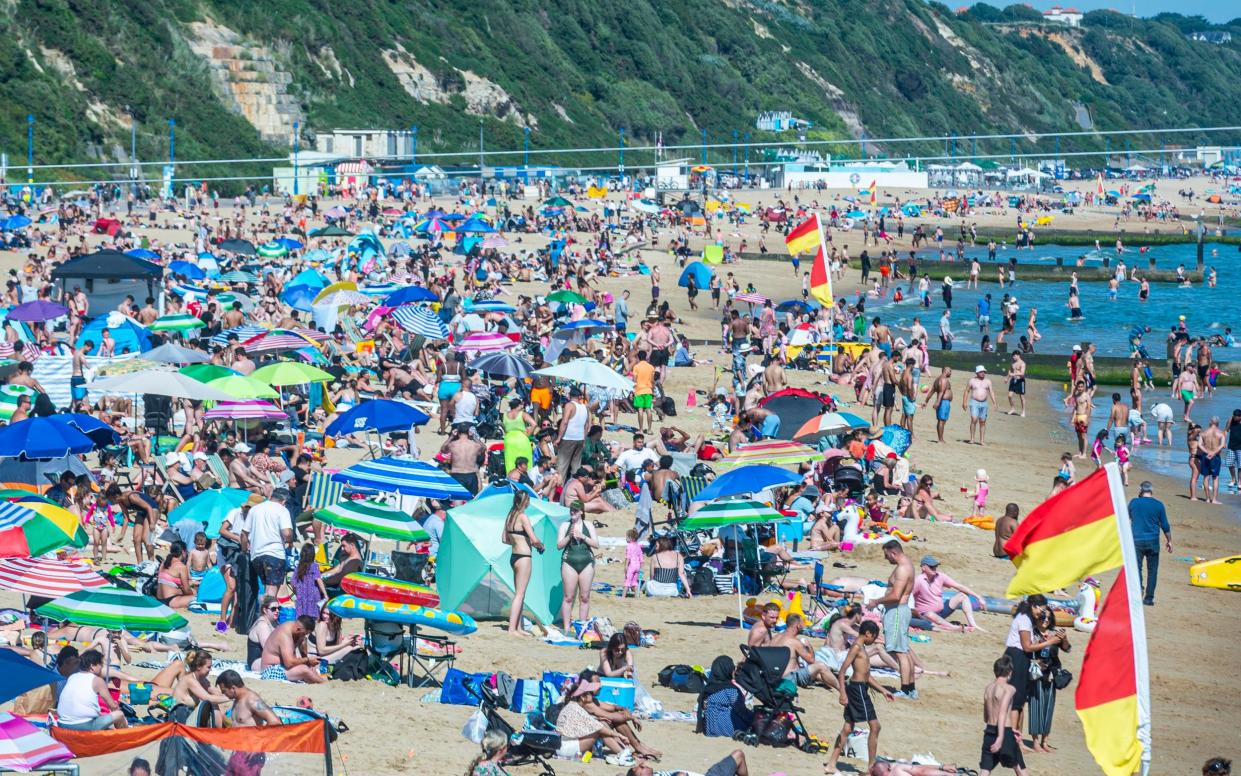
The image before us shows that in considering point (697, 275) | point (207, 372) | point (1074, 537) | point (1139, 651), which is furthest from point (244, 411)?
point (697, 275)

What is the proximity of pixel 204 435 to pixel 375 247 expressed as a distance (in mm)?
19790

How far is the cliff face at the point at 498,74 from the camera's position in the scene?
2406 inches

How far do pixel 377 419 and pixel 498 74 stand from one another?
7305cm

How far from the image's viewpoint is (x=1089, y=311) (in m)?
41.0

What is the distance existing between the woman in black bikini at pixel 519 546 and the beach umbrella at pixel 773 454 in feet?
11.0

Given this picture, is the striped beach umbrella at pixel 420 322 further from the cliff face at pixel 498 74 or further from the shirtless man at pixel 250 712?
the cliff face at pixel 498 74

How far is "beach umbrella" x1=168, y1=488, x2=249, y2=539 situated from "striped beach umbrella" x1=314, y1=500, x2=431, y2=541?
→ 32.1 inches

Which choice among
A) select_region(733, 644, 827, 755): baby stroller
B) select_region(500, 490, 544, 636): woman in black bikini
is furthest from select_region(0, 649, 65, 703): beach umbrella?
select_region(500, 490, 544, 636): woman in black bikini

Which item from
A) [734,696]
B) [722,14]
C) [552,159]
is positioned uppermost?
[722,14]

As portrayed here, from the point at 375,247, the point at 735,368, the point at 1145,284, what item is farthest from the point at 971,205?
the point at 735,368

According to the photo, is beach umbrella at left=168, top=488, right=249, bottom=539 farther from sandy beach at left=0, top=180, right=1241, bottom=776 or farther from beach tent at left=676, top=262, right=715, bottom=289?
beach tent at left=676, top=262, right=715, bottom=289

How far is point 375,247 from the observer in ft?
118

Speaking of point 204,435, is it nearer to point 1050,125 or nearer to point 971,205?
point 971,205

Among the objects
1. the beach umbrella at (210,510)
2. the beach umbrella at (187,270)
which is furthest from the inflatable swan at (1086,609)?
the beach umbrella at (187,270)
